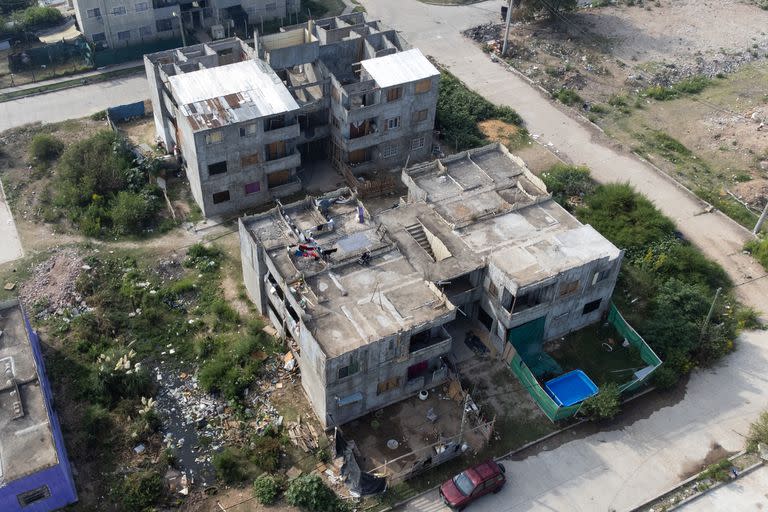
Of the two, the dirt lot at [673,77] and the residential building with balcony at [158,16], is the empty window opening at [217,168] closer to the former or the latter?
the residential building with balcony at [158,16]

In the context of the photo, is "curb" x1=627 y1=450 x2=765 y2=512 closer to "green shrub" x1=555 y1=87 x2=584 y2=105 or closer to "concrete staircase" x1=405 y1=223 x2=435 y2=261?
"concrete staircase" x1=405 y1=223 x2=435 y2=261

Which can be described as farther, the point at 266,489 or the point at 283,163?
the point at 283,163

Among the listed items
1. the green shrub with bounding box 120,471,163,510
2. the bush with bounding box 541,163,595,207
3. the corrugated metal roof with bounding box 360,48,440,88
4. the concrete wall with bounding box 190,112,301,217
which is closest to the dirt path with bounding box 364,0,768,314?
the bush with bounding box 541,163,595,207

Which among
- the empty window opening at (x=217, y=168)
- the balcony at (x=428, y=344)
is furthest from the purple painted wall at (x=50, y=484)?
the empty window opening at (x=217, y=168)

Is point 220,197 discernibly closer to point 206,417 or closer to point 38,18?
point 206,417

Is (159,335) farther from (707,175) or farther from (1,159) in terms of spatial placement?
(707,175)

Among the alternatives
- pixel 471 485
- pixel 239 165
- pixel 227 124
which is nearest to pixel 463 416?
pixel 471 485

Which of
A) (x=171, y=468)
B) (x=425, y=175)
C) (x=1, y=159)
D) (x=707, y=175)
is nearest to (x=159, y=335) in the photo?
(x=171, y=468)
